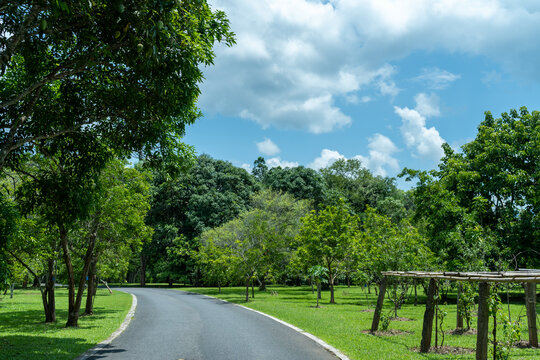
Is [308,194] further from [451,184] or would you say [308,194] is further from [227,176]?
[451,184]

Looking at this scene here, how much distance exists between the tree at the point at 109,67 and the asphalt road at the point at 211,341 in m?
5.20

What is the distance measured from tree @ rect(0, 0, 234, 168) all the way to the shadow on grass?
196 inches

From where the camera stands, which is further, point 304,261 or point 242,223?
point 242,223

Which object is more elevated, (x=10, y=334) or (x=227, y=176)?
(x=227, y=176)

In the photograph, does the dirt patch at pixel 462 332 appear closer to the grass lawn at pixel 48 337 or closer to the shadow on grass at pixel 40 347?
the grass lawn at pixel 48 337

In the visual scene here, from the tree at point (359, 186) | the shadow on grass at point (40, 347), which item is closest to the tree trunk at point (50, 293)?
the shadow on grass at point (40, 347)

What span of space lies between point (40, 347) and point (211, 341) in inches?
191

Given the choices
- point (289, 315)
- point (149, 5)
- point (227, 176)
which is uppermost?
point (227, 176)

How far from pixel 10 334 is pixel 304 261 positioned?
66.3ft

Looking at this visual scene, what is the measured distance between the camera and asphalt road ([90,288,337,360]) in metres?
9.72

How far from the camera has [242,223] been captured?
43656 mm

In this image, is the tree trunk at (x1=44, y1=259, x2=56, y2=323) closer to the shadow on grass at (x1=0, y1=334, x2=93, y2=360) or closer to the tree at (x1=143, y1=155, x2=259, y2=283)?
the shadow on grass at (x1=0, y1=334, x2=93, y2=360)

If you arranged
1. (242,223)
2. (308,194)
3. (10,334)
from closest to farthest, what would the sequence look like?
(10,334)
(242,223)
(308,194)

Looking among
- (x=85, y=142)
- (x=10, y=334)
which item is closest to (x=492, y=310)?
(x=85, y=142)
